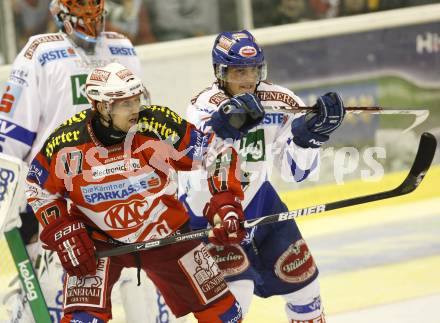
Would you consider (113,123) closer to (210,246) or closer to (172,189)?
(172,189)

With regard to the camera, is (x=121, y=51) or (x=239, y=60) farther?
(x=121, y=51)

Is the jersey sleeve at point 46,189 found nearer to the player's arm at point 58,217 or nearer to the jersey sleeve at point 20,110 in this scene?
the player's arm at point 58,217

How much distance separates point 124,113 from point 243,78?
616 millimetres

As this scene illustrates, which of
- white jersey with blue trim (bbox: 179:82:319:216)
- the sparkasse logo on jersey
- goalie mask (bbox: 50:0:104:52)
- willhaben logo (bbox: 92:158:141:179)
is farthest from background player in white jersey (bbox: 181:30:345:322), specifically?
goalie mask (bbox: 50:0:104:52)

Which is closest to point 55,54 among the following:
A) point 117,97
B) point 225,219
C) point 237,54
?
point 237,54

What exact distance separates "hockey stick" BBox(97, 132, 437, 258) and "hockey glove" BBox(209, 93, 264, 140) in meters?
0.33

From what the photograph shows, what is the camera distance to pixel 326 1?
24.6ft

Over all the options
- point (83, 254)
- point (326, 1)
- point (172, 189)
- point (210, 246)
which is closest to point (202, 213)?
point (210, 246)

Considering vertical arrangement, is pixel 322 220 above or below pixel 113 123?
below

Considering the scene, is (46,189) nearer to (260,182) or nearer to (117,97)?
(117,97)

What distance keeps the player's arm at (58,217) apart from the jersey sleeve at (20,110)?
0.78 meters

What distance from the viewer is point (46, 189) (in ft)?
13.0

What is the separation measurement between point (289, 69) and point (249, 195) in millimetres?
2868

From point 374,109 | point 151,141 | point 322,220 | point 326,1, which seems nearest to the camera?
point 151,141
